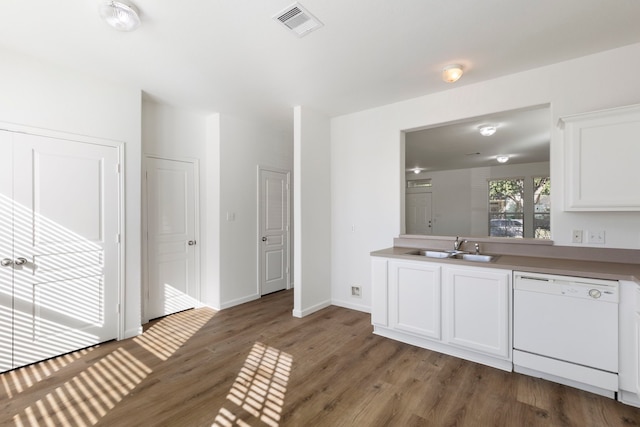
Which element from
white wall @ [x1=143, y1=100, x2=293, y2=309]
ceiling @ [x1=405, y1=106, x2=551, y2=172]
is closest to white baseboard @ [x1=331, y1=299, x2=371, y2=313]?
white wall @ [x1=143, y1=100, x2=293, y2=309]

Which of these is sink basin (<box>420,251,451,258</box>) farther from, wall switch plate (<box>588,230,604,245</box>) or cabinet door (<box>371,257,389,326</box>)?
wall switch plate (<box>588,230,604,245</box>)

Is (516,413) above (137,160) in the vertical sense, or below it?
below

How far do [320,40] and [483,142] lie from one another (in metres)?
4.38

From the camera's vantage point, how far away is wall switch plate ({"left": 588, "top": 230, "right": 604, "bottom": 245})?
2.50 m

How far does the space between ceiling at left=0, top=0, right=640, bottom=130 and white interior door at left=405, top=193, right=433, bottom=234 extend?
6404 millimetres

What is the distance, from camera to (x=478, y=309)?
254cm

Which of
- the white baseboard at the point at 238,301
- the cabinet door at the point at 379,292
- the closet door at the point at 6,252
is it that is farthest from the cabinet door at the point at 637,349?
the closet door at the point at 6,252

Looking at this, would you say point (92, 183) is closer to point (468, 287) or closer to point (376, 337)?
point (376, 337)

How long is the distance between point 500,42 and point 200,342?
3797 millimetres

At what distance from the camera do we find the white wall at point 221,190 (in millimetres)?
3930

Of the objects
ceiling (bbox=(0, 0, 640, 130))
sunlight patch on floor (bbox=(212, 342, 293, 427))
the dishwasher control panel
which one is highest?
ceiling (bbox=(0, 0, 640, 130))

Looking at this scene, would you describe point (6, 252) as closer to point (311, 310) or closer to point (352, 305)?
point (311, 310)

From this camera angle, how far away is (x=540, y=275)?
2281 mm

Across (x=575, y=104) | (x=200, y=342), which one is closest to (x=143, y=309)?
(x=200, y=342)
